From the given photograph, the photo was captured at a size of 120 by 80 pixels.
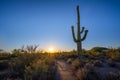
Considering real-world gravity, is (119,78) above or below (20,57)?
below

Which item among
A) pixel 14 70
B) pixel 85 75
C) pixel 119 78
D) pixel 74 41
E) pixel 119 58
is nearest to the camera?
pixel 119 78

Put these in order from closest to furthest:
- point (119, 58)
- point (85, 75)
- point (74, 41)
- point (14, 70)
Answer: point (85, 75), point (14, 70), point (74, 41), point (119, 58)

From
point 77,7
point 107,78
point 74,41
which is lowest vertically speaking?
point 107,78

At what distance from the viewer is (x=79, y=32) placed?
17.6m

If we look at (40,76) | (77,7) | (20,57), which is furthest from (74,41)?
(40,76)

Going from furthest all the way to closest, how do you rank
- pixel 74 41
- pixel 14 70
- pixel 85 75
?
pixel 74 41 → pixel 14 70 → pixel 85 75

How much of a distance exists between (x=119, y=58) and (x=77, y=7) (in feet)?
26.0

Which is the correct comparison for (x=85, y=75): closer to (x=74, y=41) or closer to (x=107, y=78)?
(x=107, y=78)

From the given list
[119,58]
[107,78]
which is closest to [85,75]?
[107,78]

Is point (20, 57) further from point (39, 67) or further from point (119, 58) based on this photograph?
point (119, 58)

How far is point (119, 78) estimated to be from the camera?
36.3 feet

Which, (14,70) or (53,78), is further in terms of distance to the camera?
(14,70)

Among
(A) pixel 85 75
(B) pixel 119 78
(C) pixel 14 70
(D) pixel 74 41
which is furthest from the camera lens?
(D) pixel 74 41

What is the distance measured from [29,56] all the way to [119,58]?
10382 millimetres
